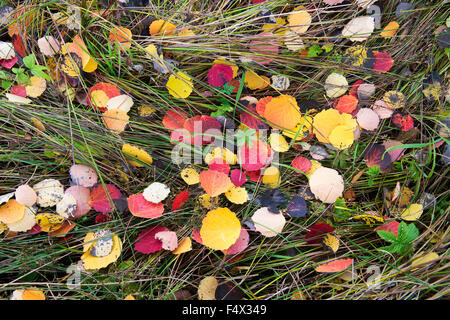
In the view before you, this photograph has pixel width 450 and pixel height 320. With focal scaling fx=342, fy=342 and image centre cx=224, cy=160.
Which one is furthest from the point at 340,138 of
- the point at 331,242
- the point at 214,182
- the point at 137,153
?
the point at 137,153

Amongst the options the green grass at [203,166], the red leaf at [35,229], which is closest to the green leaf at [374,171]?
the green grass at [203,166]

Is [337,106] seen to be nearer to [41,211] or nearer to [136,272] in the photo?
[136,272]

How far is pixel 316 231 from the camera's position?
1.07 meters

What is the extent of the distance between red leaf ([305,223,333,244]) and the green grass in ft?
0.09

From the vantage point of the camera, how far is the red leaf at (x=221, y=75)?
3.85 feet

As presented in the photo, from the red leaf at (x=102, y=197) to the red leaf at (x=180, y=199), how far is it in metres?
0.18

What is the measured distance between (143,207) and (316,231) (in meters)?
0.55

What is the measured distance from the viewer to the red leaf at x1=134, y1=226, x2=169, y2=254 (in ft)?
3.41

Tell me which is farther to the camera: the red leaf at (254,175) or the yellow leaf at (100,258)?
the red leaf at (254,175)

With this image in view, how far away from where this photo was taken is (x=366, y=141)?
46.6 inches

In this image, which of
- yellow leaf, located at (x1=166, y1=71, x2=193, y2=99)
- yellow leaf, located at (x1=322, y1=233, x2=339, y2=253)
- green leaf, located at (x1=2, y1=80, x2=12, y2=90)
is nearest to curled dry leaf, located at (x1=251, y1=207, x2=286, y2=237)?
yellow leaf, located at (x1=322, y1=233, x2=339, y2=253)

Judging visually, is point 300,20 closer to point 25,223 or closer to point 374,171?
point 374,171

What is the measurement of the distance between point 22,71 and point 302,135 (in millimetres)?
978

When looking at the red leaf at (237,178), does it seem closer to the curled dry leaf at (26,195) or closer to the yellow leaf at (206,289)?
the yellow leaf at (206,289)
